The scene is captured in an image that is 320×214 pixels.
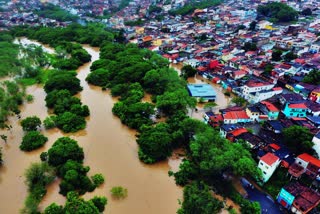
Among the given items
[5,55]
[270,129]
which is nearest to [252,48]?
[270,129]

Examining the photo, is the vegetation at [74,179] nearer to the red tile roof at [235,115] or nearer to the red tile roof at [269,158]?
the red tile roof at [269,158]

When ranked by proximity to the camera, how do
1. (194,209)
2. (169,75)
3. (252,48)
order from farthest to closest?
(252,48) < (169,75) < (194,209)

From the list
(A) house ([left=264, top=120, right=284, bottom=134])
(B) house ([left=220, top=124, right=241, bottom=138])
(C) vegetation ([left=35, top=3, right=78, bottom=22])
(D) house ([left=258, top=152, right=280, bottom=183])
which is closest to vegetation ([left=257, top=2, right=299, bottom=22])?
(A) house ([left=264, top=120, right=284, bottom=134])

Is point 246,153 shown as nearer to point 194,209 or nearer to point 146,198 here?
point 194,209

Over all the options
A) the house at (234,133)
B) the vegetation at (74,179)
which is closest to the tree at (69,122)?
the vegetation at (74,179)

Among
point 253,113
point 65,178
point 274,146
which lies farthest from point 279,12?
point 65,178

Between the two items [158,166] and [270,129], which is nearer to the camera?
[158,166]
